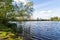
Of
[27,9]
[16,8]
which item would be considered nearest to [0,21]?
[16,8]

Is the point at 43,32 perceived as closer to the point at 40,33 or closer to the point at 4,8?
the point at 40,33

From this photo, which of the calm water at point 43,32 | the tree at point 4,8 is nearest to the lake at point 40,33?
the calm water at point 43,32

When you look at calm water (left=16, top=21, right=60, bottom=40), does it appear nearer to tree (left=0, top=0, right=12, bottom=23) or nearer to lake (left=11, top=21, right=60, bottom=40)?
lake (left=11, top=21, right=60, bottom=40)

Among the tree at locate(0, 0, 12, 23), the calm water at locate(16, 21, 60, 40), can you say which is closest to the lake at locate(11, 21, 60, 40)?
the calm water at locate(16, 21, 60, 40)

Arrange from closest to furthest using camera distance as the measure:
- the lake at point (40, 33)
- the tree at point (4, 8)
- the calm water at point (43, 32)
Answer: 1. the lake at point (40, 33)
2. the calm water at point (43, 32)
3. the tree at point (4, 8)

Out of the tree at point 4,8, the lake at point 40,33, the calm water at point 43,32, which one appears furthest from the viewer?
the tree at point 4,8

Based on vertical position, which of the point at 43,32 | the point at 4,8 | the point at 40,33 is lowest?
the point at 43,32

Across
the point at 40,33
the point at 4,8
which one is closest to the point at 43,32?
the point at 40,33

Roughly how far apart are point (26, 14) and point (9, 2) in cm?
982

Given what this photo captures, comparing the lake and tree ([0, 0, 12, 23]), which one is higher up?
tree ([0, 0, 12, 23])

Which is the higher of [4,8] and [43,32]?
[4,8]

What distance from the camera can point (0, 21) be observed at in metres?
45.4

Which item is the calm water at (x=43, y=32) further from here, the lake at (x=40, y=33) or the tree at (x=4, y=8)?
the tree at (x=4, y=8)

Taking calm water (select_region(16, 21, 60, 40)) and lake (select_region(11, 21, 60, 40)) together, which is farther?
calm water (select_region(16, 21, 60, 40))
